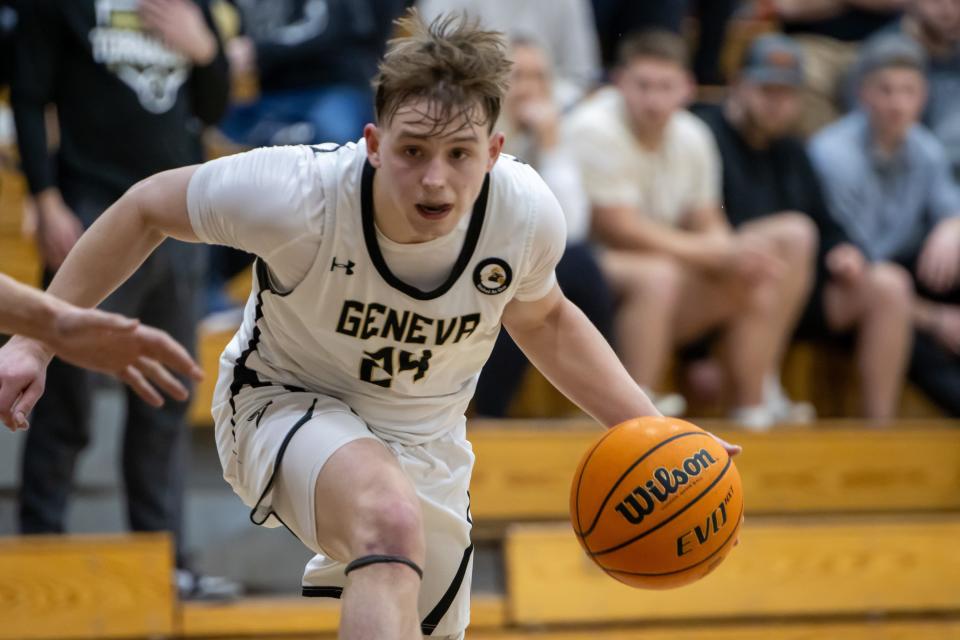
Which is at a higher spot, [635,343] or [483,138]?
[483,138]

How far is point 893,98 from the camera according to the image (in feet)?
19.8

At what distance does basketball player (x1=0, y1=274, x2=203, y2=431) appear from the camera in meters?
2.73

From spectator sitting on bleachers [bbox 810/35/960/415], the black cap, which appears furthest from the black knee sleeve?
spectator sitting on bleachers [bbox 810/35/960/415]

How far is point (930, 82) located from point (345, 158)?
14.5ft

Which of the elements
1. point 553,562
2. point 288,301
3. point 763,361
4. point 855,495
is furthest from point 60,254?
point 855,495

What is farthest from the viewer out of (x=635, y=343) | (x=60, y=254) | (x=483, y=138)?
(x=635, y=343)

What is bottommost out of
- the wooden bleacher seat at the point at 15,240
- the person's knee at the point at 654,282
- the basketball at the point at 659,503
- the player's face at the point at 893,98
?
the person's knee at the point at 654,282

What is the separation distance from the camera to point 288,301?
3.02 meters

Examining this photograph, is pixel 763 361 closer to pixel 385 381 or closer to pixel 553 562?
pixel 553 562

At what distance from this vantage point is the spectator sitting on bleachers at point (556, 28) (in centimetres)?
581

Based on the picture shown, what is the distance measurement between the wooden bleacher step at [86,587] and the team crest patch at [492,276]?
6.55ft

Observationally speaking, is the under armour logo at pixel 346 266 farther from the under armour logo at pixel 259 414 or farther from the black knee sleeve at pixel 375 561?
Answer: the black knee sleeve at pixel 375 561

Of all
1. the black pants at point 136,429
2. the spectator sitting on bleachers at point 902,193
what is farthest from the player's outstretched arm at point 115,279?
the spectator sitting on bleachers at point 902,193

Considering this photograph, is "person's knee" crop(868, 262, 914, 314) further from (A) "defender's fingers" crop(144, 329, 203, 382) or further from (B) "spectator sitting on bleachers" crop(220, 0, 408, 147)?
(A) "defender's fingers" crop(144, 329, 203, 382)
